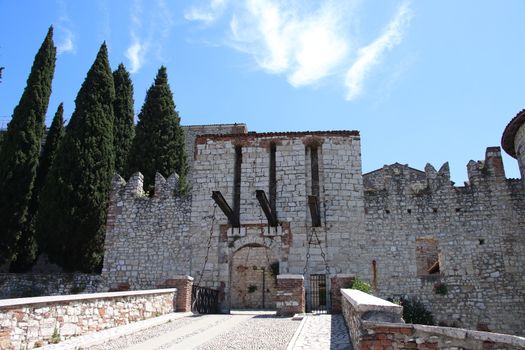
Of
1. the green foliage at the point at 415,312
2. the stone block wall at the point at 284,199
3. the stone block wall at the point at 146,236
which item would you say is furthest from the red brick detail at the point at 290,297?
the stone block wall at the point at 146,236

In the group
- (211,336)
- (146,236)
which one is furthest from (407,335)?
(146,236)

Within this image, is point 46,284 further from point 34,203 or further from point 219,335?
point 219,335

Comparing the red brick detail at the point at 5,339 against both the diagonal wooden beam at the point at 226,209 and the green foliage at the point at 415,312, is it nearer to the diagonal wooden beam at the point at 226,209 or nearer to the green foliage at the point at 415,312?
the diagonal wooden beam at the point at 226,209

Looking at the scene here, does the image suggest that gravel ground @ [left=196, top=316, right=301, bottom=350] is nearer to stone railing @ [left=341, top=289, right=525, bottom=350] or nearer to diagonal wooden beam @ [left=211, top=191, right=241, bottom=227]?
stone railing @ [left=341, top=289, right=525, bottom=350]

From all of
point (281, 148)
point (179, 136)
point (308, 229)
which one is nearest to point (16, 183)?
point (179, 136)

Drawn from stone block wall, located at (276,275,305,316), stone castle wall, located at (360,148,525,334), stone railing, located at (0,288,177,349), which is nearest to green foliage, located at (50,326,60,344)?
stone railing, located at (0,288,177,349)

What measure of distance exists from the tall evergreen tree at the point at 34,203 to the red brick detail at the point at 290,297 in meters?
11.6

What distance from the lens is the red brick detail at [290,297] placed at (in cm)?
1188

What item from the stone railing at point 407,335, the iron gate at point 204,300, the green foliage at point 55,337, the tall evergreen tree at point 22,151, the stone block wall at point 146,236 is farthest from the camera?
the tall evergreen tree at point 22,151

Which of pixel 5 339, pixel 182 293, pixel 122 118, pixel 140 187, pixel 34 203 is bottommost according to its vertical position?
pixel 5 339

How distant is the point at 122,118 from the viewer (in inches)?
916

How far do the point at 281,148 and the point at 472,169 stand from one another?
7095 mm

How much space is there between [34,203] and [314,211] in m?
13.4

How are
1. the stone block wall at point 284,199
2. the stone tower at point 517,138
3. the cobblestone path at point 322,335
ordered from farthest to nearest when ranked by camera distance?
the stone block wall at point 284,199 → the stone tower at point 517,138 → the cobblestone path at point 322,335
